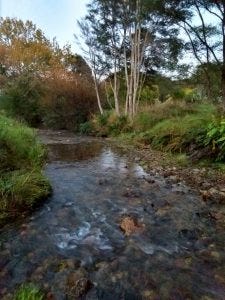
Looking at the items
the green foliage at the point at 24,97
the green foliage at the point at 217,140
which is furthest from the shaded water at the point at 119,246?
the green foliage at the point at 24,97

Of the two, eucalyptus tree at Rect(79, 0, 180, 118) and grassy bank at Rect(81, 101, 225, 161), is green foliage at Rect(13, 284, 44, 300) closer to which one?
grassy bank at Rect(81, 101, 225, 161)

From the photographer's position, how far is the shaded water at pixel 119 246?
2383mm

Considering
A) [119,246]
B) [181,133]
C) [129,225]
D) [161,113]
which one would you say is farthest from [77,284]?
[161,113]

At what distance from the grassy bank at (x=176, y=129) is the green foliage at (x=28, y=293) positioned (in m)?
4.35

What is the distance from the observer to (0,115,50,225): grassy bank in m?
3.72

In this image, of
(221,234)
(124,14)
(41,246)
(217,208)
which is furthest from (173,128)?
(124,14)

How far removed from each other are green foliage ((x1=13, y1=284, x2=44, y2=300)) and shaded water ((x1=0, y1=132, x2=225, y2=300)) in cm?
9

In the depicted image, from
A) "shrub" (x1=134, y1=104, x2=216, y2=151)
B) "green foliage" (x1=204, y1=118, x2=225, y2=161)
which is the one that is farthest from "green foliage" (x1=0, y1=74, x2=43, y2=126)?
"green foliage" (x1=204, y1=118, x2=225, y2=161)

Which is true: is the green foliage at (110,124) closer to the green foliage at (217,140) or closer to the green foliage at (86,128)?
the green foliage at (86,128)

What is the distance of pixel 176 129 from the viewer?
27.0 feet

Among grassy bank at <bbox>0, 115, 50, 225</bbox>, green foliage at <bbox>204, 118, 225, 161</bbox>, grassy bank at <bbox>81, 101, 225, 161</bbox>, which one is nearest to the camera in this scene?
grassy bank at <bbox>0, 115, 50, 225</bbox>

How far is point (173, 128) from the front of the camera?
8.34m

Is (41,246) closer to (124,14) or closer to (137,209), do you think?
(137,209)

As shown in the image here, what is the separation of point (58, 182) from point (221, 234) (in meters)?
2.81
